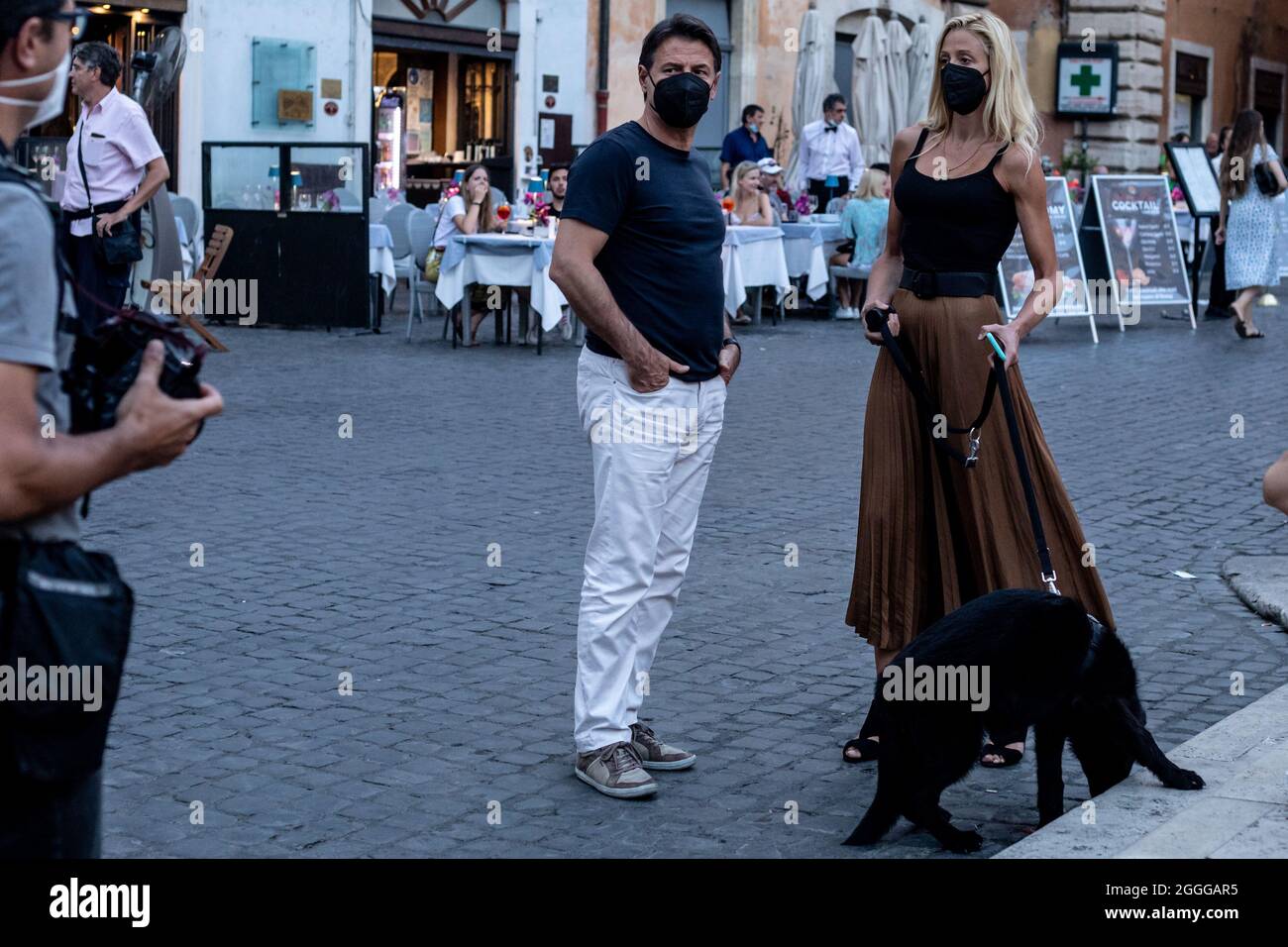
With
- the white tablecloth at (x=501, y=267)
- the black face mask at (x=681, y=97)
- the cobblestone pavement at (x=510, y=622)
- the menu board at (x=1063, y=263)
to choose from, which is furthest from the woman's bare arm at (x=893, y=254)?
the menu board at (x=1063, y=263)

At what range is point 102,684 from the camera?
2.21 m

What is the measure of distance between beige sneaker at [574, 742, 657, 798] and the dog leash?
3.67 feet

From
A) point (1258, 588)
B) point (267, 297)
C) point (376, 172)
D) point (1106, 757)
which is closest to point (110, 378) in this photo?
point (1106, 757)

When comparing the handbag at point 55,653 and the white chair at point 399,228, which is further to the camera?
the white chair at point 399,228

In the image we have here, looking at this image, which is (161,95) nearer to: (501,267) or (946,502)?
(501,267)

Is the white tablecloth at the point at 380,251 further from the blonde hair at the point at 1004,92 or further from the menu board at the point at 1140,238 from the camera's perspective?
the blonde hair at the point at 1004,92

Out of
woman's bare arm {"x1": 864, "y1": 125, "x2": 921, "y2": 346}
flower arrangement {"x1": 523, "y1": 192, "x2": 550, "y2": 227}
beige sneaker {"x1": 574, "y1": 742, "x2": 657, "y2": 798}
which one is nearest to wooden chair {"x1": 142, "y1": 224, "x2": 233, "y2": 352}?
flower arrangement {"x1": 523, "y1": 192, "x2": 550, "y2": 227}

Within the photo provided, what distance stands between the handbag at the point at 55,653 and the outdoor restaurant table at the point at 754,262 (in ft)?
44.1

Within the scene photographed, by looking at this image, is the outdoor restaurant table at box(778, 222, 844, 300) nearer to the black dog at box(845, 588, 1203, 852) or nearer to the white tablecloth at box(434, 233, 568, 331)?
the white tablecloth at box(434, 233, 568, 331)

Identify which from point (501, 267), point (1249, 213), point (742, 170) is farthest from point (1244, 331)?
point (501, 267)

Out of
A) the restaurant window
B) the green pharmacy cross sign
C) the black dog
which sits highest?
the green pharmacy cross sign

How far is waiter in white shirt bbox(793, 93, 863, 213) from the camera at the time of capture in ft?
65.1

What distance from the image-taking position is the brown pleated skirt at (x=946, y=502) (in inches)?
189

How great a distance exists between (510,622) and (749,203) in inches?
434
